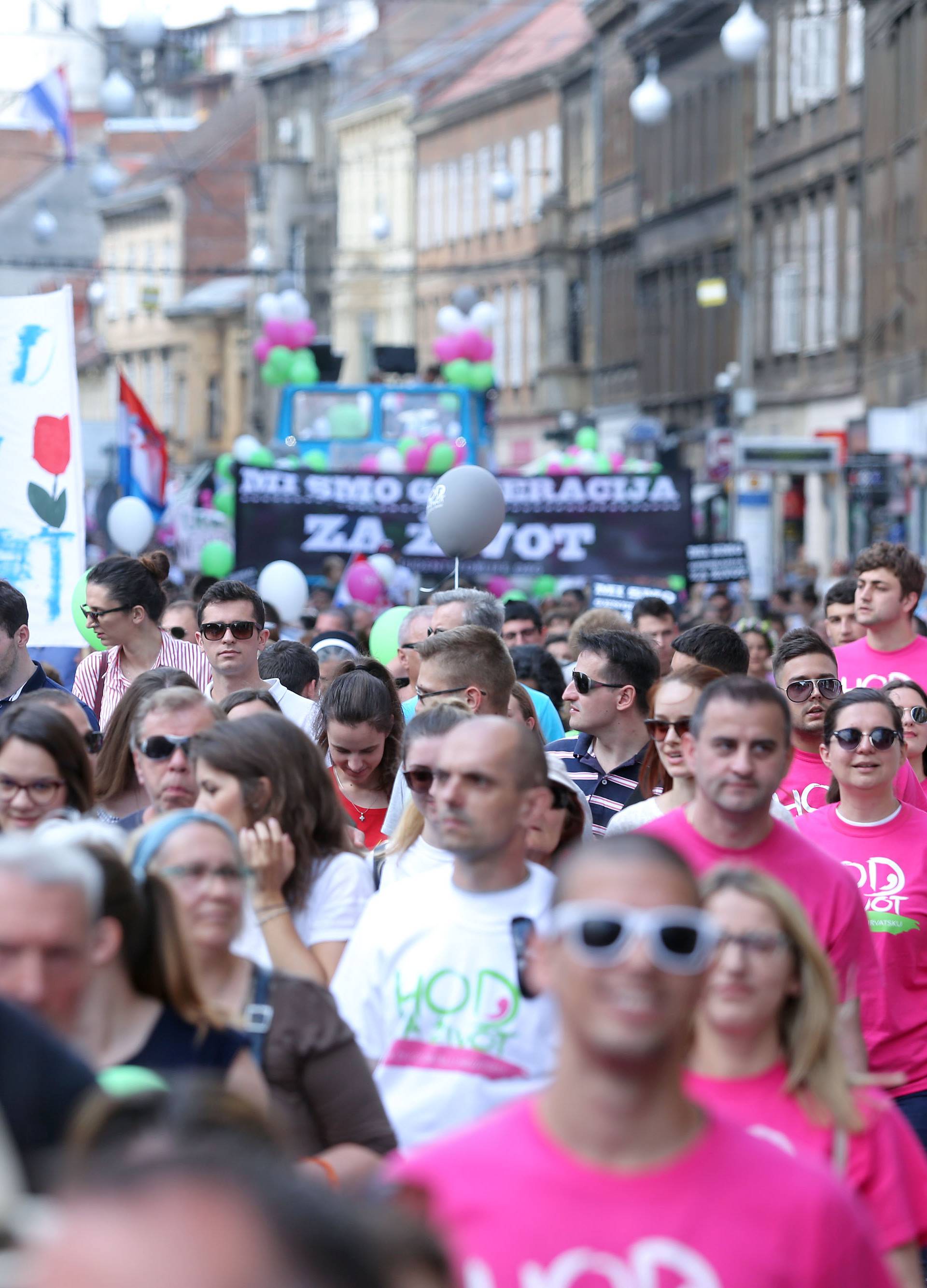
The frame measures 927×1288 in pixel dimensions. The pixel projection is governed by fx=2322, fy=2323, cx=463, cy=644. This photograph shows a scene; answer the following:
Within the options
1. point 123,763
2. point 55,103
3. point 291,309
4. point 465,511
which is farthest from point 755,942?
point 55,103

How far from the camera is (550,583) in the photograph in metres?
20.9

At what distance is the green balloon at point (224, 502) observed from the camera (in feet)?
78.6

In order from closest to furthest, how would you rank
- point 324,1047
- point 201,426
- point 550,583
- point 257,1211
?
point 257,1211 < point 324,1047 < point 550,583 < point 201,426

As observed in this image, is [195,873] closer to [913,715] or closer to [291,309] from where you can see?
[913,715]

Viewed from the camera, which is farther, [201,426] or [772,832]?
[201,426]

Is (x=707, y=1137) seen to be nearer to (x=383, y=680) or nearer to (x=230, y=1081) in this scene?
(x=230, y=1081)

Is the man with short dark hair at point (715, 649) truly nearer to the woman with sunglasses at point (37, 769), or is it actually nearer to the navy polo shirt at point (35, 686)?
the navy polo shirt at point (35, 686)

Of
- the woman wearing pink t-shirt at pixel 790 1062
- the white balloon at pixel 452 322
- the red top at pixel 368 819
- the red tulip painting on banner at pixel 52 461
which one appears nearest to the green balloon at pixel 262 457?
the white balloon at pixel 452 322

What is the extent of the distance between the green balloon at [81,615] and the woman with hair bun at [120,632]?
1.11 meters

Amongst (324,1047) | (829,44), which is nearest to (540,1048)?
(324,1047)

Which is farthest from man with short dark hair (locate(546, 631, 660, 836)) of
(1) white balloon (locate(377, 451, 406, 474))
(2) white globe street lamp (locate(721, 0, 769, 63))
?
(2) white globe street lamp (locate(721, 0, 769, 63))

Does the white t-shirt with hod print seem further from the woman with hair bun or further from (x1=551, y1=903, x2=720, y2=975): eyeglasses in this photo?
the woman with hair bun

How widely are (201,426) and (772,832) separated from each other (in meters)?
79.9

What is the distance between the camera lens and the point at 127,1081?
3.26 metres
